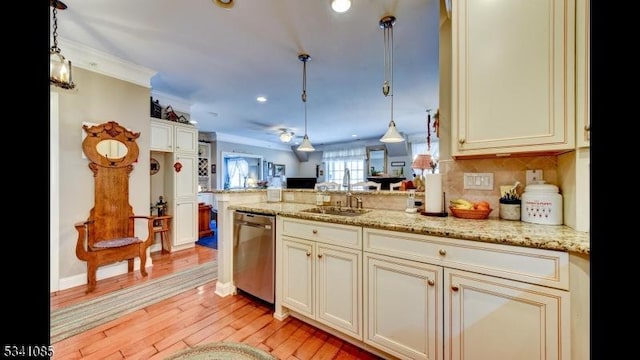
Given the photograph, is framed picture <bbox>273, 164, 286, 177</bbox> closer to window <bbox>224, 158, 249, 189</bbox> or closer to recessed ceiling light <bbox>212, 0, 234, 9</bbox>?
window <bbox>224, 158, 249, 189</bbox>

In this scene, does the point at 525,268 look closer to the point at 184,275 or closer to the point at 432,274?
the point at 432,274

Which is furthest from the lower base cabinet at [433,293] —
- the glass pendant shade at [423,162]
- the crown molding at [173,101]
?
the crown molding at [173,101]

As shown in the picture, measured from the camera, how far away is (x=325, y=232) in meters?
1.84

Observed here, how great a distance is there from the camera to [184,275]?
3.05 m

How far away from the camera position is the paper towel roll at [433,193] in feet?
6.10

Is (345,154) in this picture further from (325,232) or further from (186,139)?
(325,232)

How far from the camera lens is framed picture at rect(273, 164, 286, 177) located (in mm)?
9125

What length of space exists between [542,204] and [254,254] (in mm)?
2133

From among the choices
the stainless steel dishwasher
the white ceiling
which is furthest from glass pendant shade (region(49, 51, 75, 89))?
the stainless steel dishwasher

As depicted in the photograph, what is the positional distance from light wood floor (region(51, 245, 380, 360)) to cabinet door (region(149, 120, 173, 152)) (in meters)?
2.04

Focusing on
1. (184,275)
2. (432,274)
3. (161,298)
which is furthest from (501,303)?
(184,275)

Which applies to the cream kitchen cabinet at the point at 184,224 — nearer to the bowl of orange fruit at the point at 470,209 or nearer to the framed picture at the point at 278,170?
the bowl of orange fruit at the point at 470,209

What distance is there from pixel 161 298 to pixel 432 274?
249cm

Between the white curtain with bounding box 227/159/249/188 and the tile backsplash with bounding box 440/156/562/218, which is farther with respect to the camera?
the white curtain with bounding box 227/159/249/188
